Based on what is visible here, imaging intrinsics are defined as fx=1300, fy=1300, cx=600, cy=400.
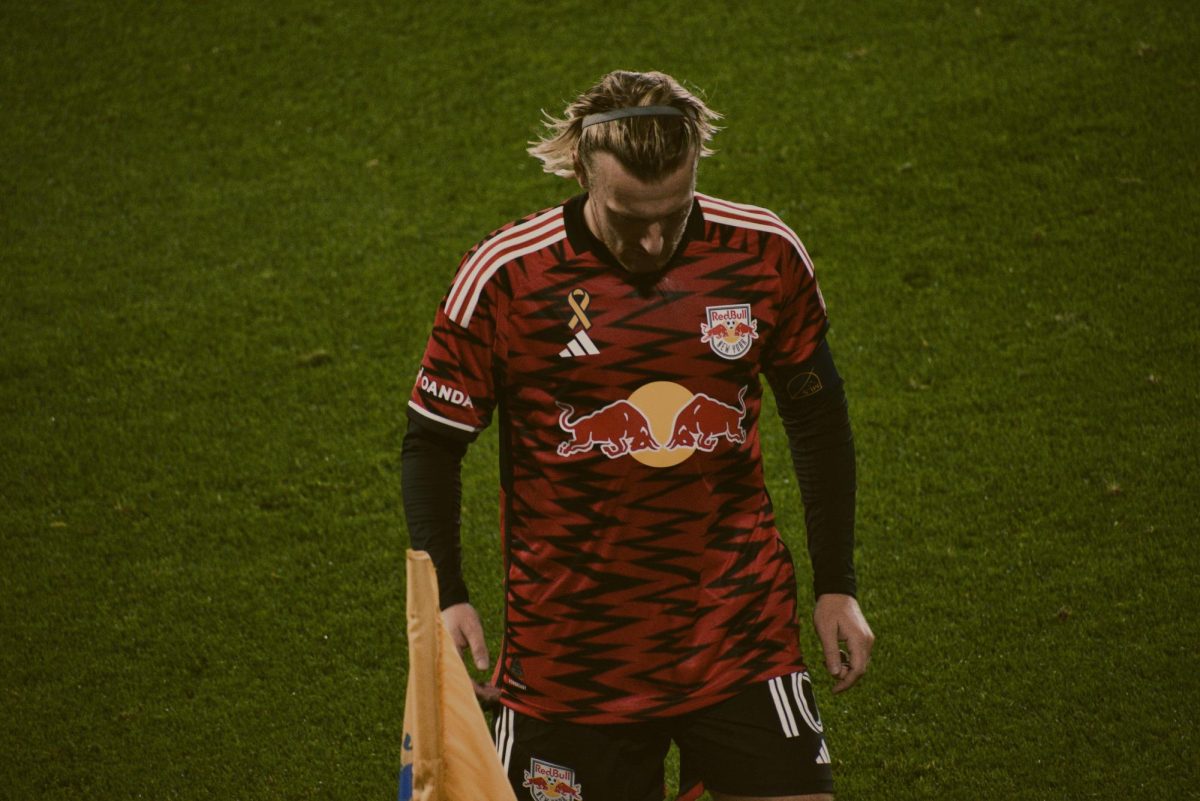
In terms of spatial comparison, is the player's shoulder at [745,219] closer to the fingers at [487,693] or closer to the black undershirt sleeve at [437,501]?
the black undershirt sleeve at [437,501]

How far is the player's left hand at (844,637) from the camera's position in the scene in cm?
260

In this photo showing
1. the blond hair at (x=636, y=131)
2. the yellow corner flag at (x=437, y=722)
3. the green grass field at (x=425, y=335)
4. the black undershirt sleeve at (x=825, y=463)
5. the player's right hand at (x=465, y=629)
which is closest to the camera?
the yellow corner flag at (x=437, y=722)

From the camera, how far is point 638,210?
2.35 meters

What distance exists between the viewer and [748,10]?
916 cm

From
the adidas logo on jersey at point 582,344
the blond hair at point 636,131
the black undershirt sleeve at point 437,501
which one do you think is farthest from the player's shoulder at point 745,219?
the black undershirt sleeve at point 437,501

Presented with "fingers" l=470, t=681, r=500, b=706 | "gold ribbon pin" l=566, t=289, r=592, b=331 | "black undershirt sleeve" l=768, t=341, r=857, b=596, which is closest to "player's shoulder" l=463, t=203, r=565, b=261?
"gold ribbon pin" l=566, t=289, r=592, b=331

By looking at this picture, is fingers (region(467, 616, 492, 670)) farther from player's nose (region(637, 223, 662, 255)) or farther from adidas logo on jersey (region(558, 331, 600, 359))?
player's nose (region(637, 223, 662, 255))

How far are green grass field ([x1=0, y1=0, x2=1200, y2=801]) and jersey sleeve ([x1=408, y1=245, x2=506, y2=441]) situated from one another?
2080 millimetres

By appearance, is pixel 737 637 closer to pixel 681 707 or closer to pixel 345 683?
pixel 681 707

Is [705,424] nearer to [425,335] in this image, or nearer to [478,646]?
[478,646]

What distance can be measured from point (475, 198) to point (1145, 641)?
182 inches

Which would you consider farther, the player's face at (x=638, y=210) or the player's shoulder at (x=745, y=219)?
the player's shoulder at (x=745, y=219)

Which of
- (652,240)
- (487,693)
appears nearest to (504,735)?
(487,693)

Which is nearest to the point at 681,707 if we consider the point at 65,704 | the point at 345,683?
the point at 345,683
